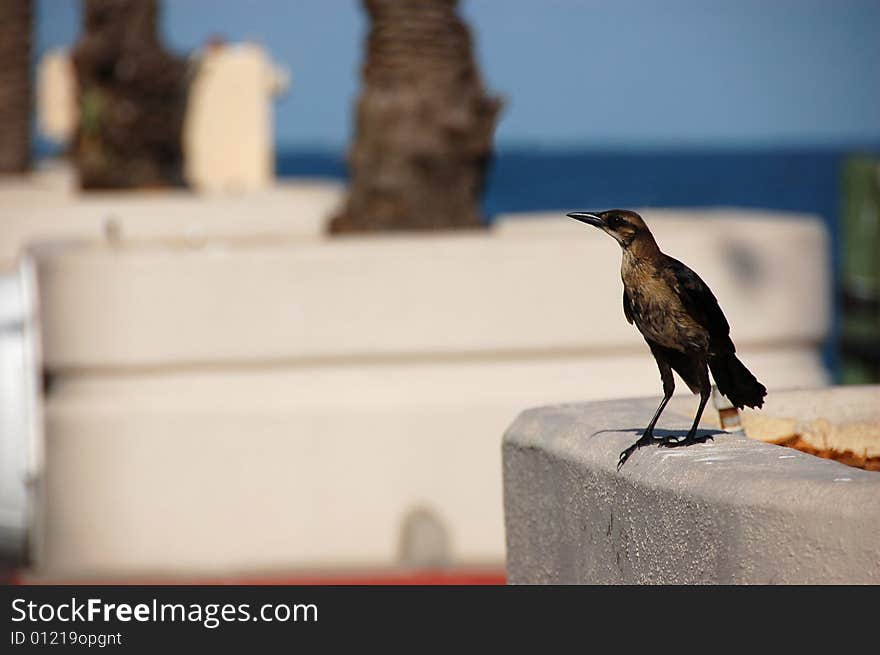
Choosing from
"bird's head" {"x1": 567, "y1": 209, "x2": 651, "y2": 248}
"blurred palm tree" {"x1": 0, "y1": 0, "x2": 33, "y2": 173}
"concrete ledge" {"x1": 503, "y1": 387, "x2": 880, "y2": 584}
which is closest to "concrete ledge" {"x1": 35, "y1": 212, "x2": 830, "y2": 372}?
"concrete ledge" {"x1": 503, "y1": 387, "x2": 880, "y2": 584}

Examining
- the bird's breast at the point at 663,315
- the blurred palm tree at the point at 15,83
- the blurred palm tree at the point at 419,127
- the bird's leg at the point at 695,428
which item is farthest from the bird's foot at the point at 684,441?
the blurred palm tree at the point at 15,83

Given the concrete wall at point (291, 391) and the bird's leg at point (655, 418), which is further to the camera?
the concrete wall at point (291, 391)

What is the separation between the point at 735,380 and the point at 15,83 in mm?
14619

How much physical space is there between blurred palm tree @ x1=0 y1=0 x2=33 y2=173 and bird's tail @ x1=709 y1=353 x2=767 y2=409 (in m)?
14.4

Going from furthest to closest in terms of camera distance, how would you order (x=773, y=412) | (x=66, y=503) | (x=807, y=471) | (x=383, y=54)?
(x=383, y=54) → (x=66, y=503) → (x=773, y=412) → (x=807, y=471)

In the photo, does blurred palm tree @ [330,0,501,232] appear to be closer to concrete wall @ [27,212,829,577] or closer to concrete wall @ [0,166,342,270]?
concrete wall @ [27,212,829,577]

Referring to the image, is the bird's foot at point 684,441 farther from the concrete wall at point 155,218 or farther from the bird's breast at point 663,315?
the concrete wall at point 155,218

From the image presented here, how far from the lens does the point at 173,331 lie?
732 centimetres

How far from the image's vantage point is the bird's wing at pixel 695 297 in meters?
3.24

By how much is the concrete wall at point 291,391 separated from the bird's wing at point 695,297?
4138mm

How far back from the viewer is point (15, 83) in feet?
55.2

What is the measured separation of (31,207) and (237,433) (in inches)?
161
